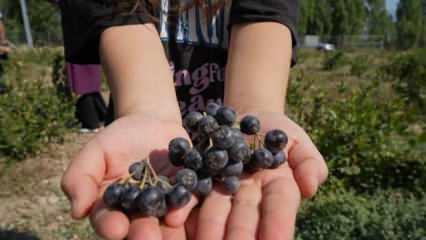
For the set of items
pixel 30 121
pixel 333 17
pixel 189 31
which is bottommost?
pixel 333 17

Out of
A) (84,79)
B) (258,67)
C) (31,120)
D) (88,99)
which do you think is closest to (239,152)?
(258,67)

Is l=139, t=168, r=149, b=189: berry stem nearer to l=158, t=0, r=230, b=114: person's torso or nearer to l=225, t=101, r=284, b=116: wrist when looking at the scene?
l=225, t=101, r=284, b=116: wrist

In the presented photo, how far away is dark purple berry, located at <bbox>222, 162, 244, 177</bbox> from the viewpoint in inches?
45.3

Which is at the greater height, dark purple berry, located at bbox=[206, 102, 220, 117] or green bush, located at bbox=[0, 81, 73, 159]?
dark purple berry, located at bbox=[206, 102, 220, 117]

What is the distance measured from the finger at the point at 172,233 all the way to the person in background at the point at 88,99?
13.1ft

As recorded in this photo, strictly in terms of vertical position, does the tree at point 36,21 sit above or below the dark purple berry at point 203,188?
below

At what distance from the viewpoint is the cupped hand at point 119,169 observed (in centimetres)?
102

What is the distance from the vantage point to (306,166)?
3.71 ft

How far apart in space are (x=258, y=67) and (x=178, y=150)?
1.39 feet

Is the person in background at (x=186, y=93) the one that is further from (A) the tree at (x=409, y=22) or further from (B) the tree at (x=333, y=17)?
(B) the tree at (x=333, y=17)

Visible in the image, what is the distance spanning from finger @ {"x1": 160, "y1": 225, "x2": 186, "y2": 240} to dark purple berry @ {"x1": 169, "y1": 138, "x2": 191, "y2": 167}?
0.59 feet

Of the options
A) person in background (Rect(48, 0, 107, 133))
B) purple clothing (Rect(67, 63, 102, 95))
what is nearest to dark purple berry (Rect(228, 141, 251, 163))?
purple clothing (Rect(67, 63, 102, 95))

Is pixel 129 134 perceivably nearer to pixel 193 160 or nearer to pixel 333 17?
pixel 193 160

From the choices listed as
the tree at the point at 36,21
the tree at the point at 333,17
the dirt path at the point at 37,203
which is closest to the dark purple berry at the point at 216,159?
the dirt path at the point at 37,203
